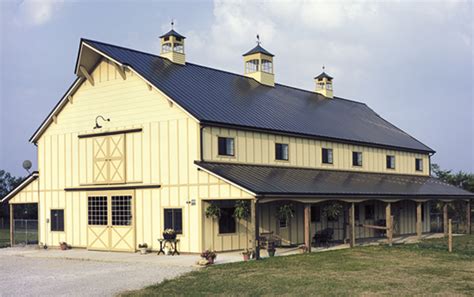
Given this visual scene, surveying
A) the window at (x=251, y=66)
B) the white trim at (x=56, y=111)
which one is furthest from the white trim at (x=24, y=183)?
the window at (x=251, y=66)

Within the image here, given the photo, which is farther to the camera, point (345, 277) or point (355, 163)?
point (355, 163)

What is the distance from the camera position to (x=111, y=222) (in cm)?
2847

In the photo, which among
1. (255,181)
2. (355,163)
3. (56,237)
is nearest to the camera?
(255,181)

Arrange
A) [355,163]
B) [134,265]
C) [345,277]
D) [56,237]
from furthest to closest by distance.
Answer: [355,163] < [56,237] < [134,265] < [345,277]

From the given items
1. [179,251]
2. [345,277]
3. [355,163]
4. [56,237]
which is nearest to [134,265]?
[179,251]

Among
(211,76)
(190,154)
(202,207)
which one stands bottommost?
(202,207)

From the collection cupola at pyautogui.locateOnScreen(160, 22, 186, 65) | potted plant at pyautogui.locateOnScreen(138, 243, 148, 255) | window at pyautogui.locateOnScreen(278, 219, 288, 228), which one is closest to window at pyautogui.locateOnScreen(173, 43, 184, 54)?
cupola at pyautogui.locateOnScreen(160, 22, 186, 65)

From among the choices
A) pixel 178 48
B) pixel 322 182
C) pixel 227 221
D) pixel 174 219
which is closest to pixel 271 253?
pixel 227 221

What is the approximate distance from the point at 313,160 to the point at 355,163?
4425 mm

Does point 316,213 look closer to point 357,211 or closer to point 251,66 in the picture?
point 357,211

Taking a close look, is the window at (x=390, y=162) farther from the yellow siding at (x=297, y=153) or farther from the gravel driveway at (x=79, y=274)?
the gravel driveway at (x=79, y=274)

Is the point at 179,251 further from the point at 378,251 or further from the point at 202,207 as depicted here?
the point at 378,251

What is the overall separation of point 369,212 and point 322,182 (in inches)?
282

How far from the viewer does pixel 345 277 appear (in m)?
17.6
